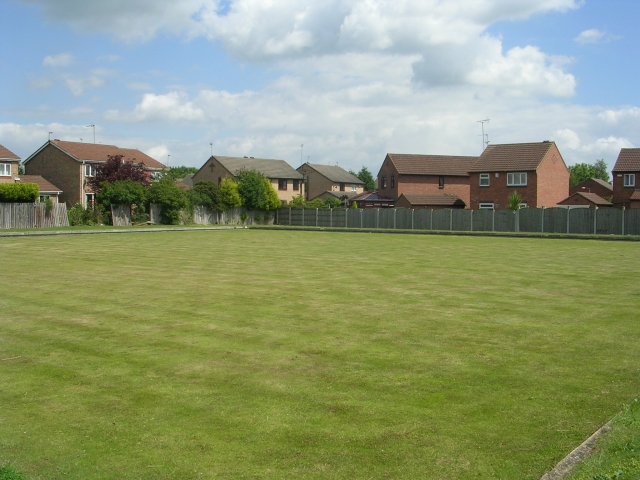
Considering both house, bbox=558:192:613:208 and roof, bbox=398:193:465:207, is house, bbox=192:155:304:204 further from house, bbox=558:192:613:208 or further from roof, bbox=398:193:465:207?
house, bbox=558:192:613:208

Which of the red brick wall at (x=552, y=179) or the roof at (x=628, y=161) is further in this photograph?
the red brick wall at (x=552, y=179)

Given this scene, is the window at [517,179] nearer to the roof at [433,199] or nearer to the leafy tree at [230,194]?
the roof at [433,199]

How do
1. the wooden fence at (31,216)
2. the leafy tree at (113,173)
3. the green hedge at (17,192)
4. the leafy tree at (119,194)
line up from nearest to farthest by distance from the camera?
the wooden fence at (31,216) → the green hedge at (17,192) → the leafy tree at (119,194) → the leafy tree at (113,173)

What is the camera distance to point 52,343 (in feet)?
31.9

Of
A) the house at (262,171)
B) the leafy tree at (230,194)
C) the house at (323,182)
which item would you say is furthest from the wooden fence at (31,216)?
the house at (323,182)

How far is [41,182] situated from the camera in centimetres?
6269

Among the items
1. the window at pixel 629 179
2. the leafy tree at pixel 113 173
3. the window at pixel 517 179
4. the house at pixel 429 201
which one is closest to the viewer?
the window at pixel 629 179

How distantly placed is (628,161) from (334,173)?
55.5m

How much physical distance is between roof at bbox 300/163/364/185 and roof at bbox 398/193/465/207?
101ft

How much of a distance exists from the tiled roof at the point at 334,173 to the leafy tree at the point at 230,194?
34788 mm

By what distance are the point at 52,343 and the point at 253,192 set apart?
195 feet

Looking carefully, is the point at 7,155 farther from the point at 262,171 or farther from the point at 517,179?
the point at 517,179

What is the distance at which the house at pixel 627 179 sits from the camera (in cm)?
5484

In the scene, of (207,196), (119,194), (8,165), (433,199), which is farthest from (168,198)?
(433,199)
